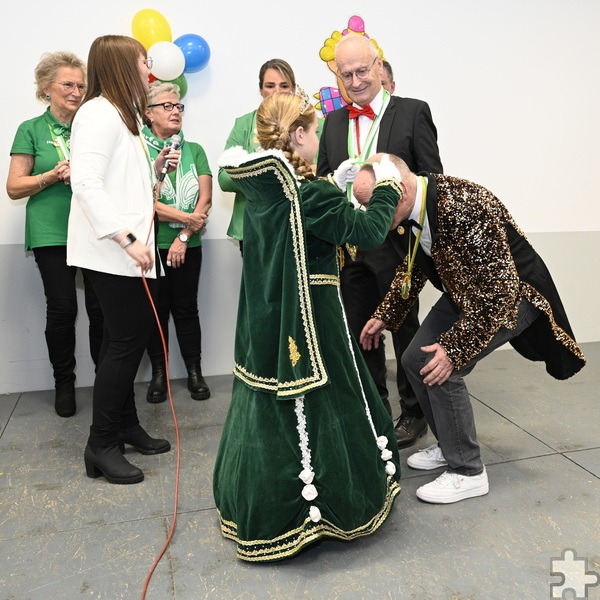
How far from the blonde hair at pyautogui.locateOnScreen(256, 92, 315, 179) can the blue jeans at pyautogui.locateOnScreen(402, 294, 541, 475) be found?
0.78 metres

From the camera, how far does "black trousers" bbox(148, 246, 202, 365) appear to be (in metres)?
3.30

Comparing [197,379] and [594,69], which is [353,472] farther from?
[594,69]

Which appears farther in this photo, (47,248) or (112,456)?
(47,248)

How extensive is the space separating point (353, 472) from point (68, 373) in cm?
190

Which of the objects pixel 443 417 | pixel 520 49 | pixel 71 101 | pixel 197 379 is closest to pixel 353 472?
pixel 443 417

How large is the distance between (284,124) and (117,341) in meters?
1.01

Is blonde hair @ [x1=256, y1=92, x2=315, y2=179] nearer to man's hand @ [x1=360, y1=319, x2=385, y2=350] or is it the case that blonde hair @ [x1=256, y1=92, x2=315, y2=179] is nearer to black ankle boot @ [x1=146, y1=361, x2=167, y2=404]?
man's hand @ [x1=360, y1=319, x2=385, y2=350]

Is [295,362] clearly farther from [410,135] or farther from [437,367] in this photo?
[410,135]

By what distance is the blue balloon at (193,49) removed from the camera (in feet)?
10.9

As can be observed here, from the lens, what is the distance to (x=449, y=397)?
82.7 inches

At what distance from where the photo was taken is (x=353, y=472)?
5.99 ft

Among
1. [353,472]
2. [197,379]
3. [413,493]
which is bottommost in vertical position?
[197,379]

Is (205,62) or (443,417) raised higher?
(205,62)

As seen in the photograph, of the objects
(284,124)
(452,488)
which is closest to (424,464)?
(452,488)
